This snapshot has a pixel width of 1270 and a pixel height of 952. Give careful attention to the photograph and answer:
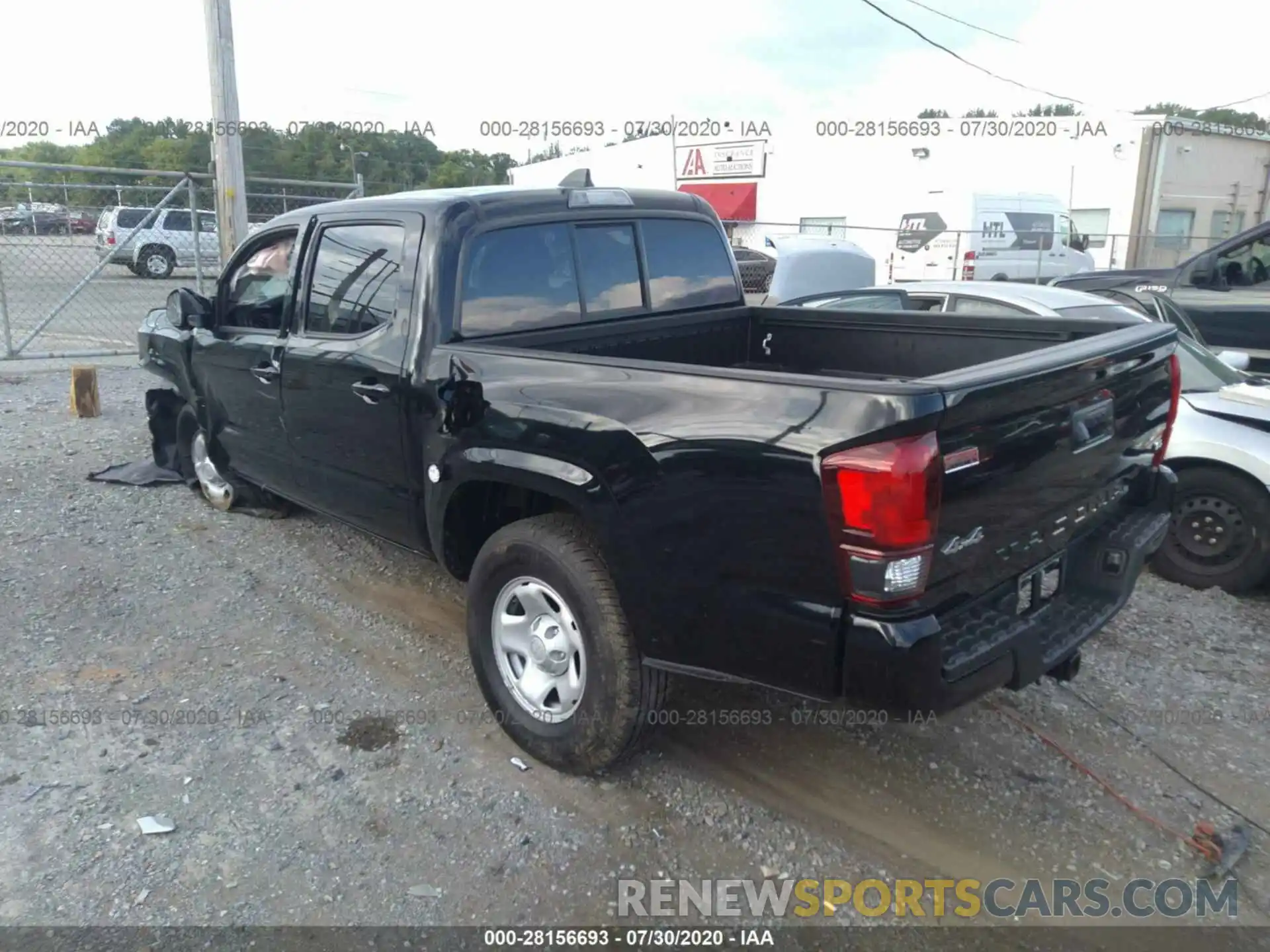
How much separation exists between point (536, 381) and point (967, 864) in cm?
205

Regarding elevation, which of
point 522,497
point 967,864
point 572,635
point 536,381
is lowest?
point 967,864

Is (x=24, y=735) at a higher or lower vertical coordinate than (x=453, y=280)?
lower

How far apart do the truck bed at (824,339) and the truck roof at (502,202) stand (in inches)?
19.2

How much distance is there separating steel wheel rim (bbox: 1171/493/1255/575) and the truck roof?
10.2ft

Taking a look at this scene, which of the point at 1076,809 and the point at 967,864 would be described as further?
the point at 1076,809

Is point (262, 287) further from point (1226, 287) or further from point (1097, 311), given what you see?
point (1226, 287)

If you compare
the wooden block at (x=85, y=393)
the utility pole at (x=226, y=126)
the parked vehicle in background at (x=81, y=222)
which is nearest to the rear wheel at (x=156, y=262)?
the parked vehicle in background at (x=81, y=222)

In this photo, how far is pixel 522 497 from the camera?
355 cm

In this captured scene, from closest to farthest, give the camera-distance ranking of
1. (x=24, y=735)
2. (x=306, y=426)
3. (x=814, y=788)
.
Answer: (x=814, y=788) < (x=24, y=735) < (x=306, y=426)

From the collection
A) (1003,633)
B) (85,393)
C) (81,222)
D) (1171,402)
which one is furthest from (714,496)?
(81,222)

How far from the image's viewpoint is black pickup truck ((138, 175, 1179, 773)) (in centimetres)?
248

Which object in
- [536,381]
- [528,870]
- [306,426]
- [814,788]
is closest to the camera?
[528,870]

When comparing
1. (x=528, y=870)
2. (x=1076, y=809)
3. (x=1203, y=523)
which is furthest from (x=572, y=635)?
(x=1203, y=523)

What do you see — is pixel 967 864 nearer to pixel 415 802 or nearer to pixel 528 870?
pixel 528 870
